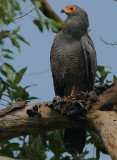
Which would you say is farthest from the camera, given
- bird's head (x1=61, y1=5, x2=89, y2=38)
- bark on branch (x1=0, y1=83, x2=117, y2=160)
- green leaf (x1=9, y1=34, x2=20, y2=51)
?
bird's head (x1=61, y1=5, x2=89, y2=38)

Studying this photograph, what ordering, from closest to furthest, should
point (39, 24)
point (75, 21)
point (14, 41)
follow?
point (39, 24) < point (14, 41) < point (75, 21)

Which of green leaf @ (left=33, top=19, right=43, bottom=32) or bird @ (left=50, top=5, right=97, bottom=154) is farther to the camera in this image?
bird @ (left=50, top=5, right=97, bottom=154)

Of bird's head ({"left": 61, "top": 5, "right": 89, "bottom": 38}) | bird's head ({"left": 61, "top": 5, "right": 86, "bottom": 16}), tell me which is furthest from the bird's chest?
bird's head ({"left": 61, "top": 5, "right": 86, "bottom": 16})

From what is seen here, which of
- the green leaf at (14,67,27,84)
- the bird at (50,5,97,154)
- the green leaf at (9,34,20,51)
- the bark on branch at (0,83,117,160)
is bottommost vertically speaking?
the bark on branch at (0,83,117,160)

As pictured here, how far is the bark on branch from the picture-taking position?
12.4ft

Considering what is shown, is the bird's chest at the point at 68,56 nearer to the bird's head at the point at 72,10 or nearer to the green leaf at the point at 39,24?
the bird's head at the point at 72,10

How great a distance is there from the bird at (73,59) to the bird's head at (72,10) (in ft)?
0.54

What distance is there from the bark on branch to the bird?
5.20ft

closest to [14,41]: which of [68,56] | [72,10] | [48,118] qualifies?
[48,118]

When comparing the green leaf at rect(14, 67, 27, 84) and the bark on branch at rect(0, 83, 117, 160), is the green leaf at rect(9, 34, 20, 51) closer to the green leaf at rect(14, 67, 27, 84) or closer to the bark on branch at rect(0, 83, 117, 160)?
the bark on branch at rect(0, 83, 117, 160)

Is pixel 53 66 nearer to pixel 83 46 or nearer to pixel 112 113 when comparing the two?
pixel 83 46

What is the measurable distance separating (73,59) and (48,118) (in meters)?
1.84

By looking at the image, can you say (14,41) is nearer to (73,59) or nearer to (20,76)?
(20,76)

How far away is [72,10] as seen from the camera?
6324 millimetres
